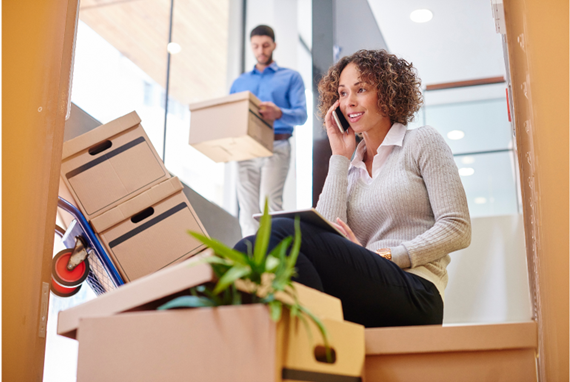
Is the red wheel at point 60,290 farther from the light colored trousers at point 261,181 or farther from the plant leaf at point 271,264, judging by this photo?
the light colored trousers at point 261,181

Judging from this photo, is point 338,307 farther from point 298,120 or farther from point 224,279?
point 298,120

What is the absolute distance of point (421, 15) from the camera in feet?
9.71

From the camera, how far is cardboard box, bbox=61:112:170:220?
1.68m

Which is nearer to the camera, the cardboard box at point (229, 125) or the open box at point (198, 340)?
the open box at point (198, 340)

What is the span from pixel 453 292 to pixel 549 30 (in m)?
2.04

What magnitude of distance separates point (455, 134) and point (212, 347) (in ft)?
9.53

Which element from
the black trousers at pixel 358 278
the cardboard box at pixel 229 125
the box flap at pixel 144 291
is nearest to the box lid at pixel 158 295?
the box flap at pixel 144 291

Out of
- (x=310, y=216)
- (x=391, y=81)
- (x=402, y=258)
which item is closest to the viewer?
(x=310, y=216)

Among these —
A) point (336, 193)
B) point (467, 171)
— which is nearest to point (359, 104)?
point (336, 193)

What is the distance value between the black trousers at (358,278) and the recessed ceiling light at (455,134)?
2.34 metres

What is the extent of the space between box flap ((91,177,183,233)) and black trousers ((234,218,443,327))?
78 centimetres

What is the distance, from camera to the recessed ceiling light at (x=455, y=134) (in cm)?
329

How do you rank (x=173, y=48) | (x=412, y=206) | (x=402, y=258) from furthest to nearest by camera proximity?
(x=173, y=48)
(x=412, y=206)
(x=402, y=258)

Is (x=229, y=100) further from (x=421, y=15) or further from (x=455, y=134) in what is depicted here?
(x=455, y=134)
